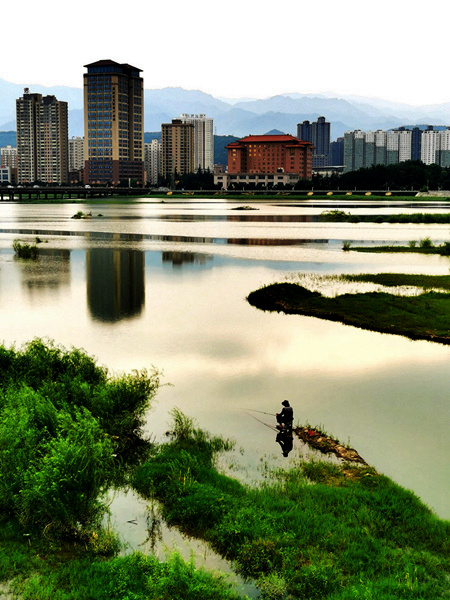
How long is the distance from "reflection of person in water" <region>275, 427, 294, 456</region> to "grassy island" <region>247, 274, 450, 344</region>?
12176 millimetres

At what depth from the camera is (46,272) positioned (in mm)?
47094

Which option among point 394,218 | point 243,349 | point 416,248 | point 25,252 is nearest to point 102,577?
point 243,349

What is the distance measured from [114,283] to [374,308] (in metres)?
17.9

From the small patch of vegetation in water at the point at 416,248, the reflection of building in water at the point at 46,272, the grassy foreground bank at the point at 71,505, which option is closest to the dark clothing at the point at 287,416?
the grassy foreground bank at the point at 71,505

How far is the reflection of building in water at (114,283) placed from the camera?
34.0 metres

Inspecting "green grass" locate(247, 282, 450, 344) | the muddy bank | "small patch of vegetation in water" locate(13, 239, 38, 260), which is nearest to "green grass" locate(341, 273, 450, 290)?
"green grass" locate(247, 282, 450, 344)

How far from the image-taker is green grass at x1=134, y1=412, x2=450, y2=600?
1021cm

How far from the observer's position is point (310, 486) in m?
13.5

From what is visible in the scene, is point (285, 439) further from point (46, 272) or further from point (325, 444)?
point (46, 272)

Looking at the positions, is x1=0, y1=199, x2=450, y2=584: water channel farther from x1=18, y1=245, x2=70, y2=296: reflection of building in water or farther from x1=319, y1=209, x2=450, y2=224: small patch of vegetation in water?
x1=319, y1=209, x2=450, y2=224: small patch of vegetation in water

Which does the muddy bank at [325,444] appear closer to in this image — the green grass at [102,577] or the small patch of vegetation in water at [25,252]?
the green grass at [102,577]

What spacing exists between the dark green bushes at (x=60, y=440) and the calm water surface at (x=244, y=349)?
1.14 meters

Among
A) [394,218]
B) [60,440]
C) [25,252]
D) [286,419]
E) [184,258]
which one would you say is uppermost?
[394,218]

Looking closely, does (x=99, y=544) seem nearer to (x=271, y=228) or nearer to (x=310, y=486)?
(x=310, y=486)
